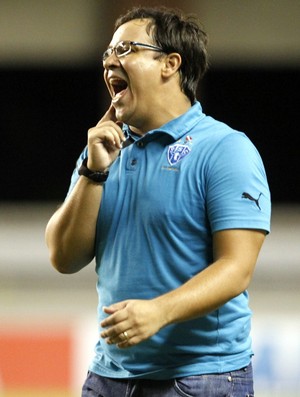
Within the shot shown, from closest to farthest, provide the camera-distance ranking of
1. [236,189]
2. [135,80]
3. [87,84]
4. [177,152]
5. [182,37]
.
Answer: [236,189] < [177,152] < [135,80] < [182,37] < [87,84]

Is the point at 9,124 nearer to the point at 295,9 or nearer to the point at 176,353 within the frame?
the point at 295,9

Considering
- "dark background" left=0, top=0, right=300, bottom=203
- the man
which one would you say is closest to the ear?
the man

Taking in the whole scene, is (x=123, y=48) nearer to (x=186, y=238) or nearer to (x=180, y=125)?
(x=180, y=125)

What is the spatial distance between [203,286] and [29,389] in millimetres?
3473

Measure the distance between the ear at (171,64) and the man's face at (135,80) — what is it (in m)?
0.02

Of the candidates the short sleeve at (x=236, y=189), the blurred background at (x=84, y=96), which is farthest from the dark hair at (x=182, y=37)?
the blurred background at (x=84, y=96)

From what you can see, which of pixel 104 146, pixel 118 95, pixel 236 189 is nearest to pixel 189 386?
pixel 236 189

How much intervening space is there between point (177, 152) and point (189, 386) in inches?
23.8

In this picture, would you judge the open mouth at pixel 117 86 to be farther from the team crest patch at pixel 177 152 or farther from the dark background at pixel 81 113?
the dark background at pixel 81 113

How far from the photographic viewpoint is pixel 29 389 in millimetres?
5852

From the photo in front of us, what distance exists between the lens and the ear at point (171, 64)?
9.86ft

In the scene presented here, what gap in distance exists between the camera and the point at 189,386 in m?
2.74

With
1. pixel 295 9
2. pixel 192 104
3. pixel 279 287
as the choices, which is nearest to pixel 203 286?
pixel 192 104

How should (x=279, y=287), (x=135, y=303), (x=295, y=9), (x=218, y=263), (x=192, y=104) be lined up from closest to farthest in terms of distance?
(x=135, y=303) → (x=218, y=263) → (x=192, y=104) → (x=279, y=287) → (x=295, y=9)
